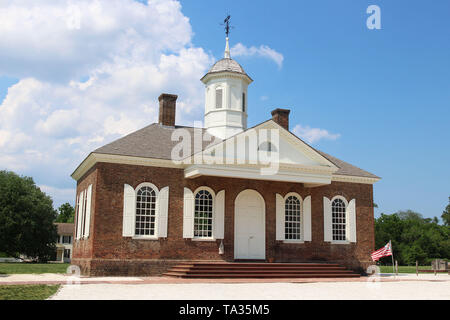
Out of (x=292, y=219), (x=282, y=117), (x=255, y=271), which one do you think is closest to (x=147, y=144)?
(x=255, y=271)

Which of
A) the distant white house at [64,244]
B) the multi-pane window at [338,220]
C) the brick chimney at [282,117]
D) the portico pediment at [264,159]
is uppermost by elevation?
the brick chimney at [282,117]

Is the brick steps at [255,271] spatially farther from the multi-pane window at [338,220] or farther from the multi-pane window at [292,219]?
the multi-pane window at [338,220]

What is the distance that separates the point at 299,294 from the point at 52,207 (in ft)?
144

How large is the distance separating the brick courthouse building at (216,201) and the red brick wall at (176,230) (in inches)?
1.9

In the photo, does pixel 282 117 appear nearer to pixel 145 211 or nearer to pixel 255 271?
pixel 145 211

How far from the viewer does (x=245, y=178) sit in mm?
24234

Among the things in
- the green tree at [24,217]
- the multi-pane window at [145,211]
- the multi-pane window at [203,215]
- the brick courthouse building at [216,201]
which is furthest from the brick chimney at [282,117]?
the green tree at [24,217]

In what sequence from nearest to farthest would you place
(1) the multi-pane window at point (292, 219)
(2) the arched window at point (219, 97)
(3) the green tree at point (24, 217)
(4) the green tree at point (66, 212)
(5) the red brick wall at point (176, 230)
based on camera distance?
(5) the red brick wall at point (176, 230)
(1) the multi-pane window at point (292, 219)
(2) the arched window at point (219, 97)
(3) the green tree at point (24, 217)
(4) the green tree at point (66, 212)

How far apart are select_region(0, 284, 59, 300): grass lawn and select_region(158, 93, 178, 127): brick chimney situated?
13298 mm

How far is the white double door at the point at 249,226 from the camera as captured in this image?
24438 millimetres

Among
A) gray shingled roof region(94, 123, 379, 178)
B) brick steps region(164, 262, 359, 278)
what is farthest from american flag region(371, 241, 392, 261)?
gray shingled roof region(94, 123, 379, 178)

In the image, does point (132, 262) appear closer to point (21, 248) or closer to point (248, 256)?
point (248, 256)

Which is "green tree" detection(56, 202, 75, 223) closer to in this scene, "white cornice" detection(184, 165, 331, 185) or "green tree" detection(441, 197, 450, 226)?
"green tree" detection(441, 197, 450, 226)

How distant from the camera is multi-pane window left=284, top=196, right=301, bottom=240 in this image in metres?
25.5
